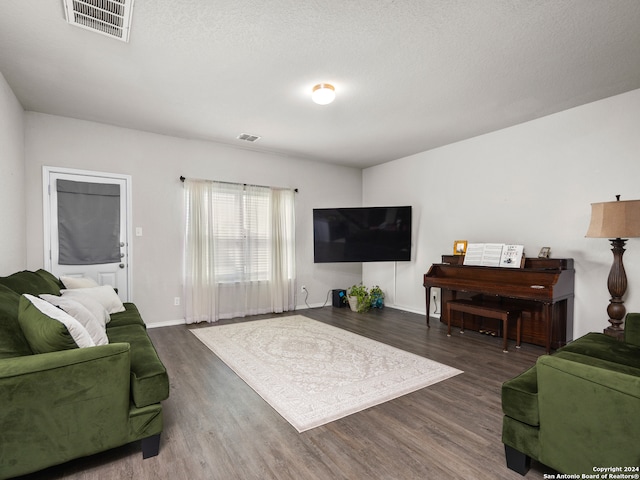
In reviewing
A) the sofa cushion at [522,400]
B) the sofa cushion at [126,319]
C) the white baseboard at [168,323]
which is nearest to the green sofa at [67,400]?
the sofa cushion at [126,319]

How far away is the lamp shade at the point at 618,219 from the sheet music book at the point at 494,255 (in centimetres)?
92

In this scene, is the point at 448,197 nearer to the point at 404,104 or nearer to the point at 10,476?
the point at 404,104

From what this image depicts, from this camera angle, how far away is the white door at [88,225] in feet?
12.6

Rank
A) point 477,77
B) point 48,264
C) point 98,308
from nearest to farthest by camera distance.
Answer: point 98,308, point 477,77, point 48,264

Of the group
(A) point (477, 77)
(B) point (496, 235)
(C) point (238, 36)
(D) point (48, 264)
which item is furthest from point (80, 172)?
(B) point (496, 235)

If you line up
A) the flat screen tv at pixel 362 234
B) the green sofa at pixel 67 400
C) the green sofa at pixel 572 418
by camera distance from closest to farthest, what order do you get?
the green sofa at pixel 572 418
the green sofa at pixel 67 400
the flat screen tv at pixel 362 234

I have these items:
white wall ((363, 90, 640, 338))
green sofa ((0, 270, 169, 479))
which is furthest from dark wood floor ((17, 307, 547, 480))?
white wall ((363, 90, 640, 338))

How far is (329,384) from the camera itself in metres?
A: 2.67

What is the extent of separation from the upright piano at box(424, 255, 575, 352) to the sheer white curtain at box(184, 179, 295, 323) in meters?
2.50

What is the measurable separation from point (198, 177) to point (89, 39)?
2492mm

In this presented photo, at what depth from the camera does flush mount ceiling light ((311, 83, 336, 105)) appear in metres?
3.09

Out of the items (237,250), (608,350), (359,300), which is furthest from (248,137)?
(608,350)

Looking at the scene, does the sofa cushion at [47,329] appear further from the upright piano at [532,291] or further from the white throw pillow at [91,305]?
the upright piano at [532,291]

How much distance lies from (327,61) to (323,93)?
0.42m
